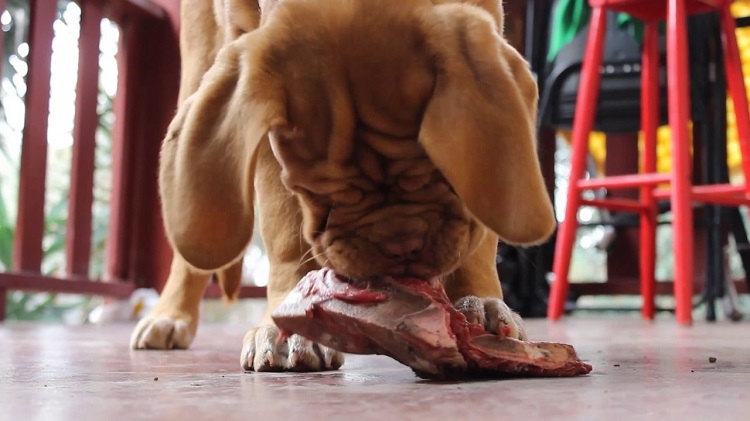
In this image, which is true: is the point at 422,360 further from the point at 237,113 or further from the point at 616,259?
the point at 616,259

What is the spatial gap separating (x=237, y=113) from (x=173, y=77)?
3.59m

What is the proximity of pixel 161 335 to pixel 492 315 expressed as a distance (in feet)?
2.98

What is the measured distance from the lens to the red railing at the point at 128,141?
14.4ft

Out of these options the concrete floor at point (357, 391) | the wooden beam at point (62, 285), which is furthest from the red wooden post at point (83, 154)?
the concrete floor at point (357, 391)

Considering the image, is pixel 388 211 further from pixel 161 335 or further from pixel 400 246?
pixel 161 335

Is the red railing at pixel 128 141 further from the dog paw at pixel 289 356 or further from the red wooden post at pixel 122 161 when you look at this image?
the dog paw at pixel 289 356

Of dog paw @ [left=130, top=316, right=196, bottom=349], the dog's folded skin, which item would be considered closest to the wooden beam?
dog paw @ [left=130, top=316, right=196, bottom=349]

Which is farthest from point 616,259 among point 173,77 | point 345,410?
point 345,410

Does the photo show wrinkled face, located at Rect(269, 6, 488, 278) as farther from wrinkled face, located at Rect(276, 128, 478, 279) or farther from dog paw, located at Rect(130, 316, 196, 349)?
dog paw, located at Rect(130, 316, 196, 349)

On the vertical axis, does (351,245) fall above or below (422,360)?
above

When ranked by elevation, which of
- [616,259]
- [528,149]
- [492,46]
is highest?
[492,46]

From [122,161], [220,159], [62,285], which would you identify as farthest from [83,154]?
[220,159]

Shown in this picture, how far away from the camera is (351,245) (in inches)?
55.3

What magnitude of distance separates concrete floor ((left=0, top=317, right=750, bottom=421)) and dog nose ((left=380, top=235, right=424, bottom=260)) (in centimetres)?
18
